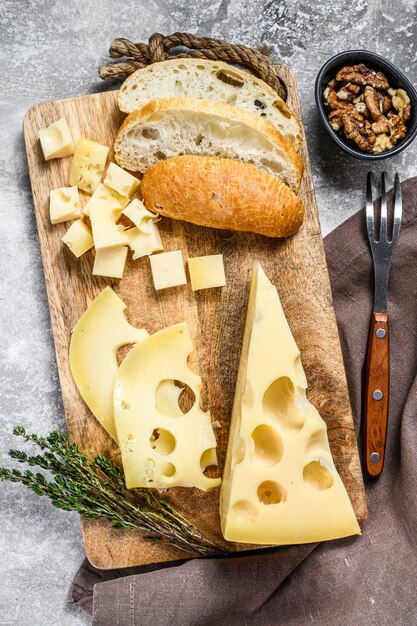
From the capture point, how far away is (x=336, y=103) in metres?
1.88

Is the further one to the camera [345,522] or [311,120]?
[311,120]

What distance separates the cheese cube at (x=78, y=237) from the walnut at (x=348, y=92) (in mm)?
809

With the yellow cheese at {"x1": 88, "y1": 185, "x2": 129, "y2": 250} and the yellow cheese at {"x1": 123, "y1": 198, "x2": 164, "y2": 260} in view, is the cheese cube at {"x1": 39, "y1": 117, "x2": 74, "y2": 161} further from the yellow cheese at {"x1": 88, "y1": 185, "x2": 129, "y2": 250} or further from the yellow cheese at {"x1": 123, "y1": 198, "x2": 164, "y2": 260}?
the yellow cheese at {"x1": 123, "y1": 198, "x2": 164, "y2": 260}

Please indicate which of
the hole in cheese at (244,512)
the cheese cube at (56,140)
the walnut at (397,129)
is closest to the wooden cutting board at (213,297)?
the cheese cube at (56,140)

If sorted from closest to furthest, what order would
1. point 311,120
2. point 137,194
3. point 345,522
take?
point 345,522 < point 137,194 < point 311,120

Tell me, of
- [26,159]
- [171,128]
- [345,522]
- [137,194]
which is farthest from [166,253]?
[345,522]

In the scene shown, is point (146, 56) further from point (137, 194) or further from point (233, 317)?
point (233, 317)

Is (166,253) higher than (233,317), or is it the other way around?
(166,253)

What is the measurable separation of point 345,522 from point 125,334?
0.77 metres

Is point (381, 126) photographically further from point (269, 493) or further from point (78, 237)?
point (269, 493)

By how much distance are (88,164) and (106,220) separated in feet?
0.57

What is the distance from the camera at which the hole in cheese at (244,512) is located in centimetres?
171

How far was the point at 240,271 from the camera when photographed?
1.88 metres

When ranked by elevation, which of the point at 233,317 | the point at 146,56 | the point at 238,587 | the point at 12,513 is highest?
the point at 146,56
